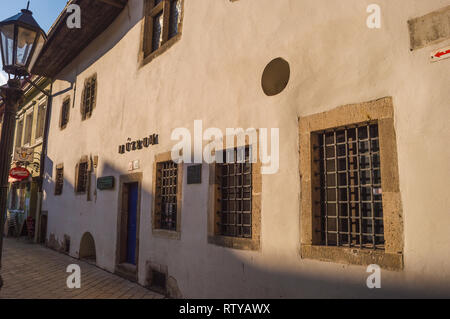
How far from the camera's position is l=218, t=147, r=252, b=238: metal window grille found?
16.1 feet

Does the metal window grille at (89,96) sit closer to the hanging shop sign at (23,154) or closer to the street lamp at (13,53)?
the hanging shop sign at (23,154)

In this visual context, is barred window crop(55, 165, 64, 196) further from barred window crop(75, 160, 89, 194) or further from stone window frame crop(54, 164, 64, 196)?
barred window crop(75, 160, 89, 194)

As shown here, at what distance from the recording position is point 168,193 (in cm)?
655

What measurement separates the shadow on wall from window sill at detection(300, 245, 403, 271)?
6 centimetres

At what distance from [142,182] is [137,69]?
2700 millimetres

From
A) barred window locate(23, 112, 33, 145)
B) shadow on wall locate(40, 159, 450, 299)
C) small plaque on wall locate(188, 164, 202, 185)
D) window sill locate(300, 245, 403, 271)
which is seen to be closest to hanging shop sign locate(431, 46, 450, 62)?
window sill locate(300, 245, 403, 271)

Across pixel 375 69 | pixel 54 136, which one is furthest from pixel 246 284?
pixel 54 136

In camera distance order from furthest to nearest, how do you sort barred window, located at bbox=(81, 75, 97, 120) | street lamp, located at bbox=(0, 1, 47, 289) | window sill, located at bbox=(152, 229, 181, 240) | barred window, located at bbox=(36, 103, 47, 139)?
barred window, located at bbox=(36, 103, 47, 139) < barred window, located at bbox=(81, 75, 97, 120) < window sill, located at bbox=(152, 229, 181, 240) < street lamp, located at bbox=(0, 1, 47, 289)

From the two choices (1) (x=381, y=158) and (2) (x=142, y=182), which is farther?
(2) (x=142, y=182)

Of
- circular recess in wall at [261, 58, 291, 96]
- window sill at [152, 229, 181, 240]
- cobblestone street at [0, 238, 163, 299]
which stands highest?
circular recess in wall at [261, 58, 291, 96]

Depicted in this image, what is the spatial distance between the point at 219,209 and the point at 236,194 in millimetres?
415
